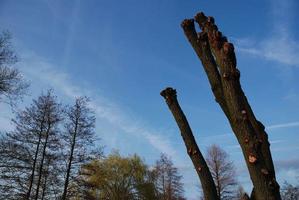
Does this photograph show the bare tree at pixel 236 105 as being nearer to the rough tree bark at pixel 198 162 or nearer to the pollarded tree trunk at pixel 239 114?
the pollarded tree trunk at pixel 239 114

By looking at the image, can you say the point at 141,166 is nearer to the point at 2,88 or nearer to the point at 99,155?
the point at 99,155

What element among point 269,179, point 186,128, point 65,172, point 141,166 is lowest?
point 269,179

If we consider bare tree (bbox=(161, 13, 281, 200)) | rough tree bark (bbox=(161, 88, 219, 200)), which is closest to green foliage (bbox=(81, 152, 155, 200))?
rough tree bark (bbox=(161, 88, 219, 200))

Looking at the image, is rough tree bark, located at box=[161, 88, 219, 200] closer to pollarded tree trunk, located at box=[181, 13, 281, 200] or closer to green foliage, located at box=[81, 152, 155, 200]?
pollarded tree trunk, located at box=[181, 13, 281, 200]

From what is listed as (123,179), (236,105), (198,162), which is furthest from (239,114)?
(123,179)

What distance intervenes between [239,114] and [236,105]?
0.40ft

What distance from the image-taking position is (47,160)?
1875 centimetres

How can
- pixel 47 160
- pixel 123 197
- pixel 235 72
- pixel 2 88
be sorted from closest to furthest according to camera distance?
pixel 235 72
pixel 2 88
pixel 47 160
pixel 123 197

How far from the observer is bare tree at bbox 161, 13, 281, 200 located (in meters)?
3.87

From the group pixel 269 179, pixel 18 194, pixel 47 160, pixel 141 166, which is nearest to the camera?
pixel 269 179

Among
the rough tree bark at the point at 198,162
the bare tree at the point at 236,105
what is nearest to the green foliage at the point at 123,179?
the rough tree bark at the point at 198,162

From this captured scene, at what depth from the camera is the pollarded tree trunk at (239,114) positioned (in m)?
3.86

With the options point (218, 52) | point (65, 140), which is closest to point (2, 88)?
point (65, 140)

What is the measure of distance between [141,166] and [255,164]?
30260mm
